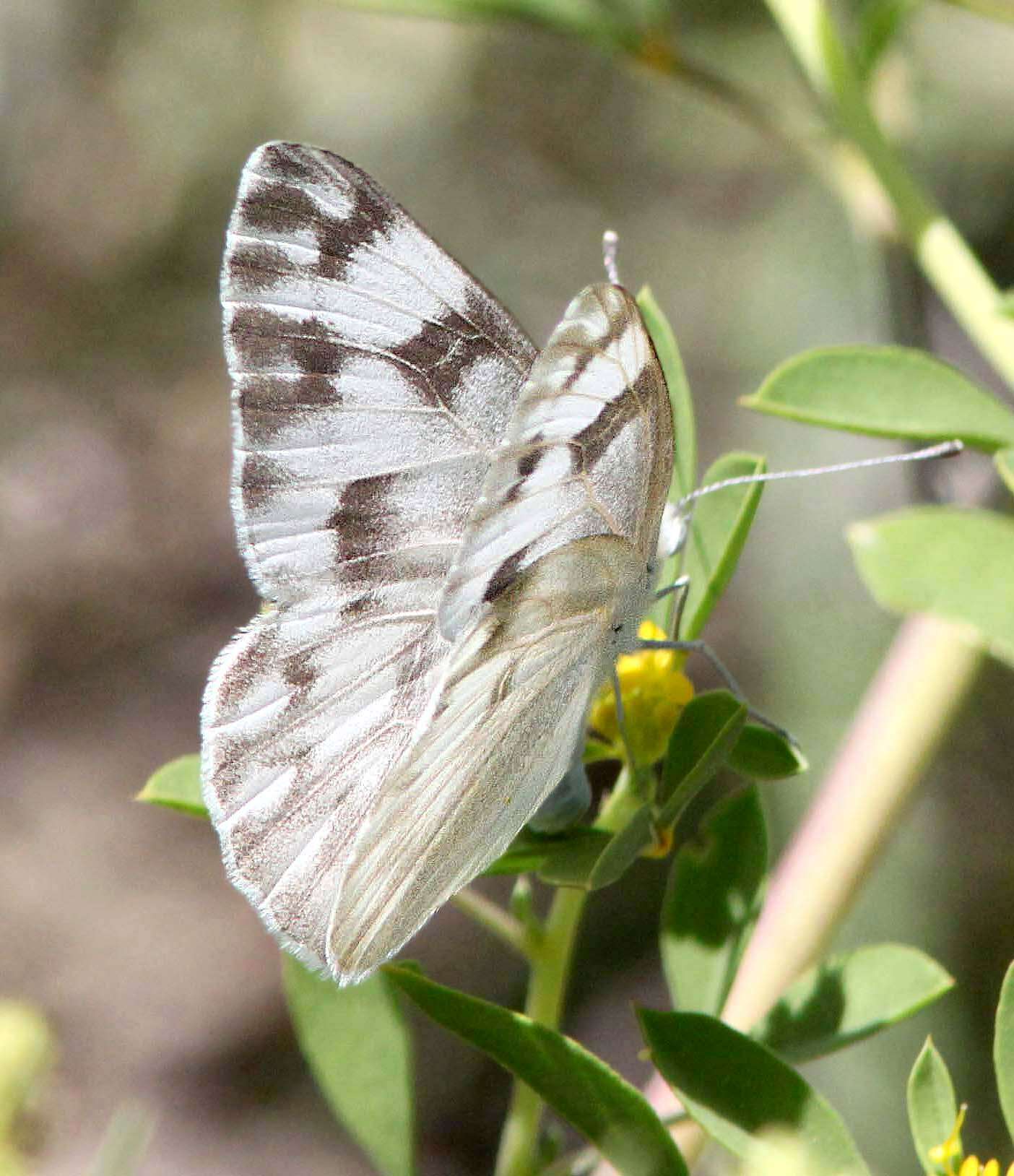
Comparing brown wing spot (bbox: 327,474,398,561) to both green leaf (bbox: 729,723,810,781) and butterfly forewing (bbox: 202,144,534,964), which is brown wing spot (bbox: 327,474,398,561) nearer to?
butterfly forewing (bbox: 202,144,534,964)

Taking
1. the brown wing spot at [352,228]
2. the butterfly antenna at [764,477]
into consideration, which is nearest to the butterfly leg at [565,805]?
the butterfly antenna at [764,477]

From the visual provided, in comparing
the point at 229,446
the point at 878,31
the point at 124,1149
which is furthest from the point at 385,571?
the point at 229,446

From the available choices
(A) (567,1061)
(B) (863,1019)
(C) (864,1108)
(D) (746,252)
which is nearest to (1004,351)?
(B) (863,1019)

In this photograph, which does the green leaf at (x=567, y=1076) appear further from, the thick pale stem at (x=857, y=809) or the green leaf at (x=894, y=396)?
the green leaf at (x=894, y=396)

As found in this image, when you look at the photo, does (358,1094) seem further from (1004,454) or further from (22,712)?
(22,712)

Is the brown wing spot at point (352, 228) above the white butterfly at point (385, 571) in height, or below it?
above
